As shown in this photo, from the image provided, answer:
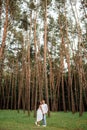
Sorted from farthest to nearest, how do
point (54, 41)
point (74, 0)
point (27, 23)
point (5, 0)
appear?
point (54, 41) < point (27, 23) < point (74, 0) < point (5, 0)

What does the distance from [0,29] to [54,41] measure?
1316cm

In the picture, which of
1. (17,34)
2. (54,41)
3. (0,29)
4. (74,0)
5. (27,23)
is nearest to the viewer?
(0,29)

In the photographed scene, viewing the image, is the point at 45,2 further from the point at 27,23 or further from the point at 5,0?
the point at 5,0

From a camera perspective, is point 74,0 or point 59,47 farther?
point 59,47

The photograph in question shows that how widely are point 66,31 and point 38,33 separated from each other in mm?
3666

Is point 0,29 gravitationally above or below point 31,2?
below

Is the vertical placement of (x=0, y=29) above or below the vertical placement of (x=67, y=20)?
below

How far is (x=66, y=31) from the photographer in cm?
3127

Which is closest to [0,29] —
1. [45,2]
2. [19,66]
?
[45,2]

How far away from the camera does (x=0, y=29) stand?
25.8 m

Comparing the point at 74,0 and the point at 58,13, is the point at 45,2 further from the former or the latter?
the point at 58,13

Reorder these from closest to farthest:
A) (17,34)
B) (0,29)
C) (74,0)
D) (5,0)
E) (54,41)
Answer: (5,0)
(0,29)
(74,0)
(17,34)
(54,41)

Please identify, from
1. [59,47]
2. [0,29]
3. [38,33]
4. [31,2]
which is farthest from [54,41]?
[0,29]

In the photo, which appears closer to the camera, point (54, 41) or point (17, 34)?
point (17, 34)
